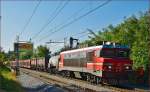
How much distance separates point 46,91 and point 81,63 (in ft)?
33.5

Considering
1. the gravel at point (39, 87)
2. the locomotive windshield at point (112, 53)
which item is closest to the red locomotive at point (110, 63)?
the locomotive windshield at point (112, 53)

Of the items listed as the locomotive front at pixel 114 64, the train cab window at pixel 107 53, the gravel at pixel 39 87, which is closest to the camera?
the gravel at pixel 39 87

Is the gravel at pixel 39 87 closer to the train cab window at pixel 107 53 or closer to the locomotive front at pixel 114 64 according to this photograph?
the locomotive front at pixel 114 64

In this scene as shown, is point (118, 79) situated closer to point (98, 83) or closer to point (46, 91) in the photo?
point (98, 83)

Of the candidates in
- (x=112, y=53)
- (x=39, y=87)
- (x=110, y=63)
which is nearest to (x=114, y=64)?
(x=110, y=63)

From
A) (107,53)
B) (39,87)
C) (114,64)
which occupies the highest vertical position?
(107,53)

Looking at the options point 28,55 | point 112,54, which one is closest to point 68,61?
point 112,54

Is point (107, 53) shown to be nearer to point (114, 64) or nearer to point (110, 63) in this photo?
point (110, 63)

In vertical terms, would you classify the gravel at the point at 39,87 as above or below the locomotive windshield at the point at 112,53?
below

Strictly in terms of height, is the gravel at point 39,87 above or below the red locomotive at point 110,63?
below

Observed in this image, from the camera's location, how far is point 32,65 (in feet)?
277

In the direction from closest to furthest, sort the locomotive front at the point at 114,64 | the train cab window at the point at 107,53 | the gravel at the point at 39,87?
the gravel at the point at 39,87 < the locomotive front at the point at 114,64 < the train cab window at the point at 107,53

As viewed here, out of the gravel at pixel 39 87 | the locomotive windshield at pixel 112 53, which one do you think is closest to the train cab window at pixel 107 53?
the locomotive windshield at pixel 112 53

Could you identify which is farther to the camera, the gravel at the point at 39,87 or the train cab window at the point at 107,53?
the train cab window at the point at 107,53
